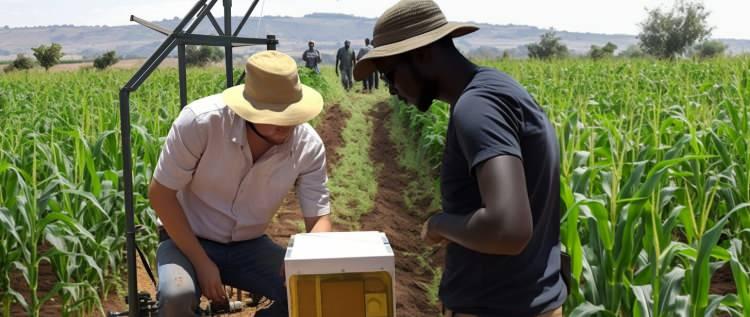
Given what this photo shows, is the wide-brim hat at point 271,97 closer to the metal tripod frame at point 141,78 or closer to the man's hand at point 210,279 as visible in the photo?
the metal tripod frame at point 141,78

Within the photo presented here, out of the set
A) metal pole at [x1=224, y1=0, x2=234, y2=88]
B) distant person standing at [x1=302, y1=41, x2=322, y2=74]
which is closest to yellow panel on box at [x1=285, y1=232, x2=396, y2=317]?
metal pole at [x1=224, y1=0, x2=234, y2=88]

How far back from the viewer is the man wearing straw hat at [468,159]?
60.3 inches

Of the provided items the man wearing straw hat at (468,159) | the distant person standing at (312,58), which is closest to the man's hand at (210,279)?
the man wearing straw hat at (468,159)

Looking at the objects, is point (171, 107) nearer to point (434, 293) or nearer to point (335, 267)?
point (434, 293)

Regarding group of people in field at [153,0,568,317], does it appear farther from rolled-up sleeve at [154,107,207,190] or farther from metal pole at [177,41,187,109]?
metal pole at [177,41,187,109]

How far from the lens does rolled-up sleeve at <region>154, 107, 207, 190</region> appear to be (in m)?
2.64

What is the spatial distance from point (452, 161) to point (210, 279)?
1328 millimetres

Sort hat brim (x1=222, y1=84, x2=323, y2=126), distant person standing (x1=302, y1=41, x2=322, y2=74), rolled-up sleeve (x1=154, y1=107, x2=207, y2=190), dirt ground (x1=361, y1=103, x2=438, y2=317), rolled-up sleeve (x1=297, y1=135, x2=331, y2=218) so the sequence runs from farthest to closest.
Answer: distant person standing (x1=302, y1=41, x2=322, y2=74) < dirt ground (x1=361, y1=103, x2=438, y2=317) < rolled-up sleeve (x1=297, y1=135, x2=331, y2=218) < rolled-up sleeve (x1=154, y1=107, x2=207, y2=190) < hat brim (x1=222, y1=84, x2=323, y2=126)

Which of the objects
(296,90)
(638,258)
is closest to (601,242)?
(638,258)

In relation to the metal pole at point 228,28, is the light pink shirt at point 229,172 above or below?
below

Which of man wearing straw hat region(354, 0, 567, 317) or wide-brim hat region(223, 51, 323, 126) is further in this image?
wide-brim hat region(223, 51, 323, 126)

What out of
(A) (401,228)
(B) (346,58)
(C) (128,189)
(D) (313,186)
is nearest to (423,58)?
(D) (313,186)

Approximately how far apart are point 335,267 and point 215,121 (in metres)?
1.11

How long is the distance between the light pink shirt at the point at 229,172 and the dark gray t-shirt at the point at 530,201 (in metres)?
1.16
